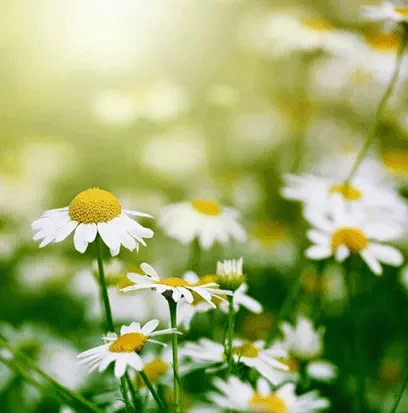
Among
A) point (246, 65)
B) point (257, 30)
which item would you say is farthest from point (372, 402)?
point (246, 65)

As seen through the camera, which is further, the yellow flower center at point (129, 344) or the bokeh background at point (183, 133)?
the bokeh background at point (183, 133)

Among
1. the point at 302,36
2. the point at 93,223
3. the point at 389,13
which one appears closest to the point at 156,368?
the point at 93,223

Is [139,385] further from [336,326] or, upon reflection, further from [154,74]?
[154,74]

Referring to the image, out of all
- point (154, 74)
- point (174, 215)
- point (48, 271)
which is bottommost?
point (48, 271)

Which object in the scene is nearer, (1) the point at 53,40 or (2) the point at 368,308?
(2) the point at 368,308

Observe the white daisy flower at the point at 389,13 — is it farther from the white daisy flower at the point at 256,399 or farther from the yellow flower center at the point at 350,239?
the white daisy flower at the point at 256,399

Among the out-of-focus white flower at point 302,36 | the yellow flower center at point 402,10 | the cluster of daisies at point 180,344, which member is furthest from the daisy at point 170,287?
the out-of-focus white flower at point 302,36

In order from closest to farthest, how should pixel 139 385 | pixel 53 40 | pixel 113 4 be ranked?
pixel 139 385 → pixel 113 4 → pixel 53 40
